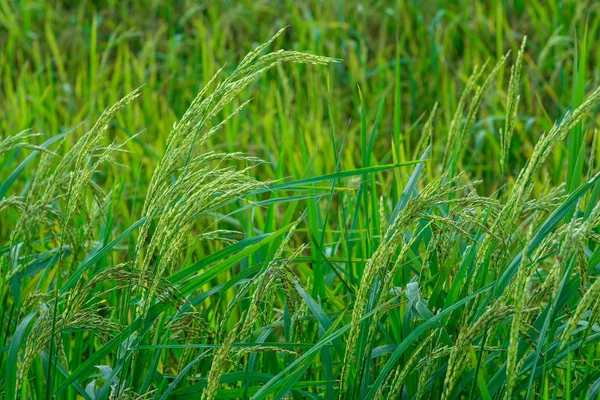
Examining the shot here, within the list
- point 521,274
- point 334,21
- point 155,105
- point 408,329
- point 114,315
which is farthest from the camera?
point 334,21

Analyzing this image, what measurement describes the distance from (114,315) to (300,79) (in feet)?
7.18

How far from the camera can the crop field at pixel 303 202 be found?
118 centimetres

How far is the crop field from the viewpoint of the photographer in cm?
118

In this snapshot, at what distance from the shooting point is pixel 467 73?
3664 millimetres

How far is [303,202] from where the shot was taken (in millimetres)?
2316

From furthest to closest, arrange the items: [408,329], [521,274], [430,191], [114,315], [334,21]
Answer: [334,21]
[114,315]
[408,329]
[430,191]
[521,274]

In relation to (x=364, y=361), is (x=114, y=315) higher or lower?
lower

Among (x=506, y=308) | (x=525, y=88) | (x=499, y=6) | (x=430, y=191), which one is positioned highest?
(x=430, y=191)

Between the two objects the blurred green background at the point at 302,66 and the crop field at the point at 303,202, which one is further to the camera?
the blurred green background at the point at 302,66

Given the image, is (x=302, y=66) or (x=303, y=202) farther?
(x=302, y=66)

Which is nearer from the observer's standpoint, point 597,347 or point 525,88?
point 597,347

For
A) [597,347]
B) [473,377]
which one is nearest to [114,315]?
[473,377]

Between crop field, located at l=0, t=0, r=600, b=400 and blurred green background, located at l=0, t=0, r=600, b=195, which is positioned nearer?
crop field, located at l=0, t=0, r=600, b=400

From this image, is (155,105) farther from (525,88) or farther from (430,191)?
(430,191)
